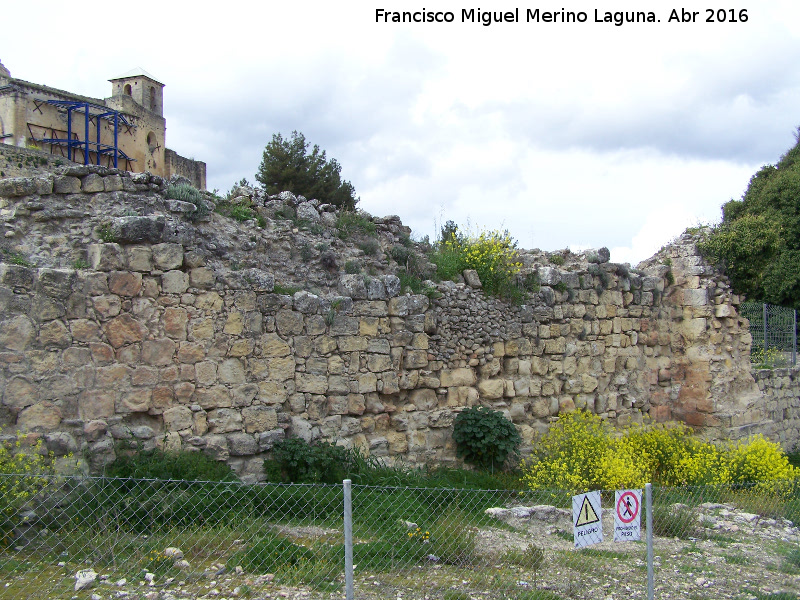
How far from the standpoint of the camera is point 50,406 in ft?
20.8

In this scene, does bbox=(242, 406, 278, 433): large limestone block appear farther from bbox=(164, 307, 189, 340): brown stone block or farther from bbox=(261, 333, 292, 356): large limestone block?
bbox=(164, 307, 189, 340): brown stone block

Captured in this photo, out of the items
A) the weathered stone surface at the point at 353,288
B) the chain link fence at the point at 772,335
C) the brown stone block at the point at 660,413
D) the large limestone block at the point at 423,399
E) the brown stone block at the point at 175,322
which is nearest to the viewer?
the brown stone block at the point at 175,322

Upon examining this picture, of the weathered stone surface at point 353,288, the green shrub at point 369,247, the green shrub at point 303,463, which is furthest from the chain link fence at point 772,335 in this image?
the green shrub at point 303,463

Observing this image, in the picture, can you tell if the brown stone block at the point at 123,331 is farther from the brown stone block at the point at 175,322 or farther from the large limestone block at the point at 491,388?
the large limestone block at the point at 491,388

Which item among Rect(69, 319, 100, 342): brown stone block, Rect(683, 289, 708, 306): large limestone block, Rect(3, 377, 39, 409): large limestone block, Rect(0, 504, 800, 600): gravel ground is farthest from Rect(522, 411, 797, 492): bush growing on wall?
Rect(3, 377, 39, 409): large limestone block

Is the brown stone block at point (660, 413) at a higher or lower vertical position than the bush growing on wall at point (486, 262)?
lower

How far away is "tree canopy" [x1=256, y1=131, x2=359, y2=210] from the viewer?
25.0 m

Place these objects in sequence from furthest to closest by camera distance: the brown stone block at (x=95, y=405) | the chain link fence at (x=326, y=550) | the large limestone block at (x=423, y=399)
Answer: the large limestone block at (x=423, y=399), the brown stone block at (x=95, y=405), the chain link fence at (x=326, y=550)

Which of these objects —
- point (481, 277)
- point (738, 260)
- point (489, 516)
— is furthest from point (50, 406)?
point (738, 260)

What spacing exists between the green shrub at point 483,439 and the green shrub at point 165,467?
3.25 meters

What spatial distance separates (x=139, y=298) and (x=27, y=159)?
14.5 meters

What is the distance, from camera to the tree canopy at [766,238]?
1224 centimetres

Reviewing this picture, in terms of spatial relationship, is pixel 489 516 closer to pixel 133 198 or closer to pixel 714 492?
pixel 714 492

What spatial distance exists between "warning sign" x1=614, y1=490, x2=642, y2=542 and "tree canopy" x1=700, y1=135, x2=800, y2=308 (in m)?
8.71
